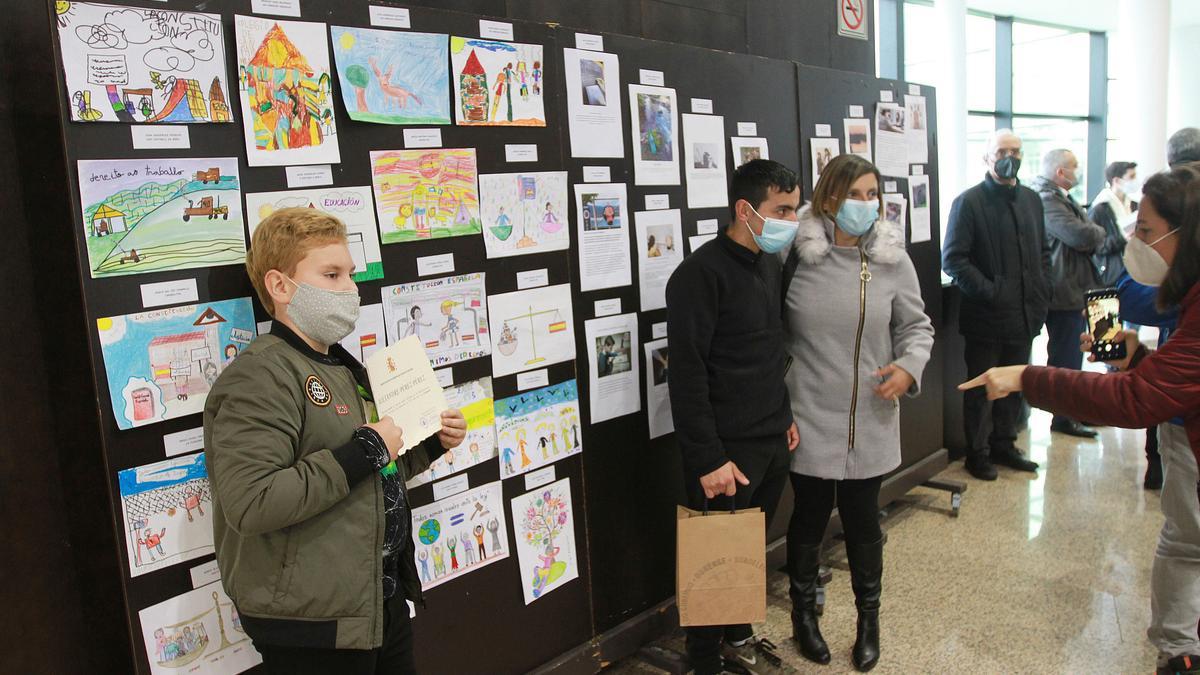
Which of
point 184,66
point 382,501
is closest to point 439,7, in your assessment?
point 184,66

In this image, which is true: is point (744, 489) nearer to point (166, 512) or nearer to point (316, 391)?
point (316, 391)

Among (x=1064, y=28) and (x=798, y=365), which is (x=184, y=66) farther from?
(x=1064, y=28)

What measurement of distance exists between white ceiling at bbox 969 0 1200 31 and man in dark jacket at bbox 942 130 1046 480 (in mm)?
4028

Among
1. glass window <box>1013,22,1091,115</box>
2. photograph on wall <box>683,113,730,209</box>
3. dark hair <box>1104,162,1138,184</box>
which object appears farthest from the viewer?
glass window <box>1013,22,1091,115</box>

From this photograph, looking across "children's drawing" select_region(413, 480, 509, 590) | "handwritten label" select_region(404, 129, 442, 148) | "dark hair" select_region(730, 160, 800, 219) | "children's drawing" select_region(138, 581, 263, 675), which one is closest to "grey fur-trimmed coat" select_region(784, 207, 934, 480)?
"dark hair" select_region(730, 160, 800, 219)

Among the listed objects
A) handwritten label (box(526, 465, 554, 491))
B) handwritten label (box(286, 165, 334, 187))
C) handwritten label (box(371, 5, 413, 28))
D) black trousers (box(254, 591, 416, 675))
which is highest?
handwritten label (box(371, 5, 413, 28))

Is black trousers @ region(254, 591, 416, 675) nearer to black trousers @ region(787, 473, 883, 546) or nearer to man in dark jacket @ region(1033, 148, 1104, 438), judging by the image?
black trousers @ region(787, 473, 883, 546)

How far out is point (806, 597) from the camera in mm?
2662

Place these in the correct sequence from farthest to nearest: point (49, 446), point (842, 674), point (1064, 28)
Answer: point (1064, 28) < point (842, 674) < point (49, 446)

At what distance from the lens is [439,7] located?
2.23 m

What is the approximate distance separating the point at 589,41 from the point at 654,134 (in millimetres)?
393

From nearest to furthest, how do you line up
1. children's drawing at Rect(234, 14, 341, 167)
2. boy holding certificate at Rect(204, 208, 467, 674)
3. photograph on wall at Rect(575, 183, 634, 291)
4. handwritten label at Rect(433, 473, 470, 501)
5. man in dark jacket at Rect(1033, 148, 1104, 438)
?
boy holding certificate at Rect(204, 208, 467, 674) → children's drawing at Rect(234, 14, 341, 167) → handwritten label at Rect(433, 473, 470, 501) → photograph on wall at Rect(575, 183, 634, 291) → man in dark jacket at Rect(1033, 148, 1104, 438)

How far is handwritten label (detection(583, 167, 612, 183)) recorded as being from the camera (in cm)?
250

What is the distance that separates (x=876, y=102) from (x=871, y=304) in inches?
72.2
